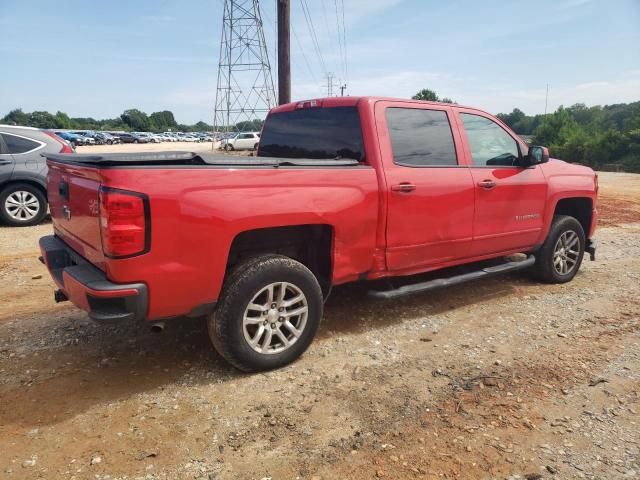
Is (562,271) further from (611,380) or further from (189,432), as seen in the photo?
(189,432)

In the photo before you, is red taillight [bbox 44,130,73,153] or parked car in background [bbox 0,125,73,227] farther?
red taillight [bbox 44,130,73,153]

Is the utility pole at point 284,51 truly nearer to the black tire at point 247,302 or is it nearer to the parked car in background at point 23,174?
the parked car in background at point 23,174

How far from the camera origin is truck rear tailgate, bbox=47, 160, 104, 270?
2793 millimetres

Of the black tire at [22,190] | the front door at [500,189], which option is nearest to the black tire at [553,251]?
the front door at [500,189]

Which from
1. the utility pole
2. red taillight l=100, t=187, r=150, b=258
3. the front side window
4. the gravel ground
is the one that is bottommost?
the gravel ground

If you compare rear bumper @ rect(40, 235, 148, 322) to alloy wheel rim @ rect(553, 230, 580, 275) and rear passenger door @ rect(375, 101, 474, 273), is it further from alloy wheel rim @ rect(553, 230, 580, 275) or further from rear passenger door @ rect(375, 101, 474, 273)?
alloy wheel rim @ rect(553, 230, 580, 275)

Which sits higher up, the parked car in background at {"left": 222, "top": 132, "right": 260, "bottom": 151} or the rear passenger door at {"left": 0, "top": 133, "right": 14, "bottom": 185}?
the parked car in background at {"left": 222, "top": 132, "right": 260, "bottom": 151}

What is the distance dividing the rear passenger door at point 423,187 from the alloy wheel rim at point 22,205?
23.1ft

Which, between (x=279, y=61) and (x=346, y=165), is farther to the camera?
(x=279, y=61)

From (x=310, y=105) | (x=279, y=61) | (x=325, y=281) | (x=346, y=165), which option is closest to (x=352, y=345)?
(x=325, y=281)

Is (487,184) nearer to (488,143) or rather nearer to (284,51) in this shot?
(488,143)

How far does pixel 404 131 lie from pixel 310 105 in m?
0.89

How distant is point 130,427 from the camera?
2.73 metres

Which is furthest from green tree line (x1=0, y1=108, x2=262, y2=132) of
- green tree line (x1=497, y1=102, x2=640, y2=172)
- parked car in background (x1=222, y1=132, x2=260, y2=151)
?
green tree line (x1=497, y1=102, x2=640, y2=172)
